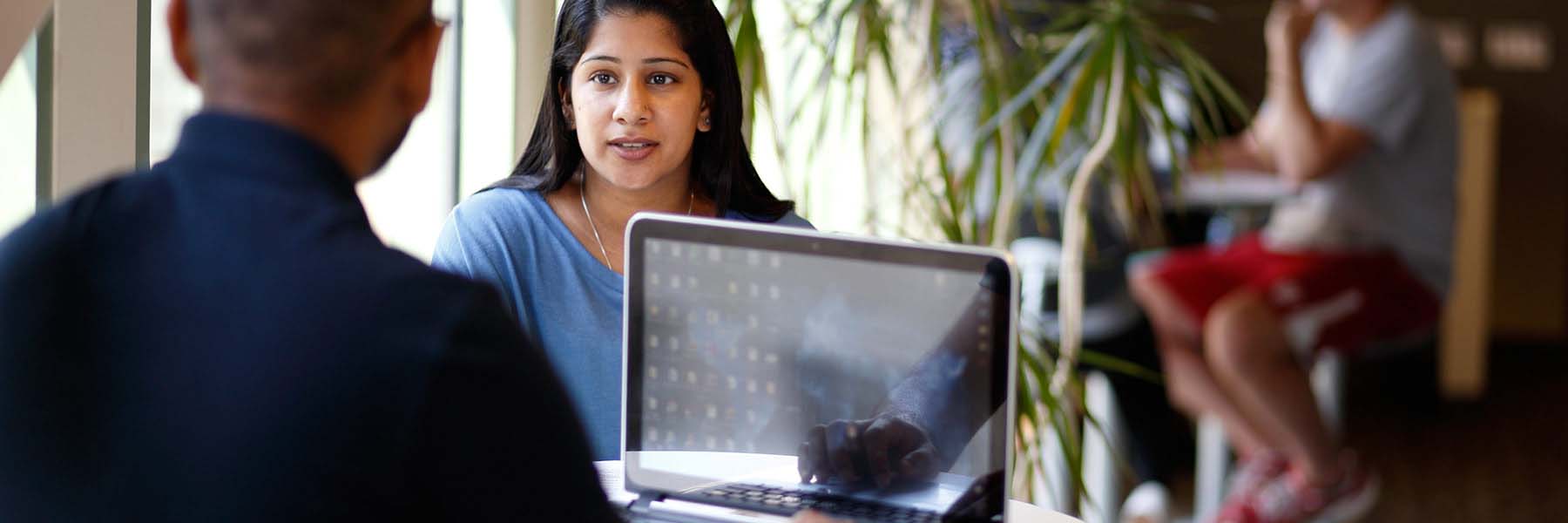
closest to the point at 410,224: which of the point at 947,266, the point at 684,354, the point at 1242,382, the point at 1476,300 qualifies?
the point at 684,354

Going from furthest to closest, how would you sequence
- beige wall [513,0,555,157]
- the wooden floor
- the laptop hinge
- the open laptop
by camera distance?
the wooden floor → beige wall [513,0,555,157] → the laptop hinge → the open laptop

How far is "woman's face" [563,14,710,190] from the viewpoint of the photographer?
1455 millimetres

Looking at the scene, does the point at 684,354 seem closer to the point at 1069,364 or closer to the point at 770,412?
the point at 770,412

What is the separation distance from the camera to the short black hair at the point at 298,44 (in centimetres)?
69

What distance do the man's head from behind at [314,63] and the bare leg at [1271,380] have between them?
2946 mm

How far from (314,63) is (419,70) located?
0.07 metres

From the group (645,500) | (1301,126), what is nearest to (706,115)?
(645,500)

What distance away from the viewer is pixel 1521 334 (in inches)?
219

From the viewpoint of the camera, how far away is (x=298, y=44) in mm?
687

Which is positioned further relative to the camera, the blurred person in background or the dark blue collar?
the blurred person in background

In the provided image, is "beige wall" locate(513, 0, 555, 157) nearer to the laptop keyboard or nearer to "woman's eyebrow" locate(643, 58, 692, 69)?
"woman's eyebrow" locate(643, 58, 692, 69)

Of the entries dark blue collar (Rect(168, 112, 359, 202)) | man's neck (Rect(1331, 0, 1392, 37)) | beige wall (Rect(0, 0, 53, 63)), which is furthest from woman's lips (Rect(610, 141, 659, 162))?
man's neck (Rect(1331, 0, 1392, 37))

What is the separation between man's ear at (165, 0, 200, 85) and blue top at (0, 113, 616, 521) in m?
0.06

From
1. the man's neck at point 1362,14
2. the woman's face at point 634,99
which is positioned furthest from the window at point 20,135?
the man's neck at point 1362,14
